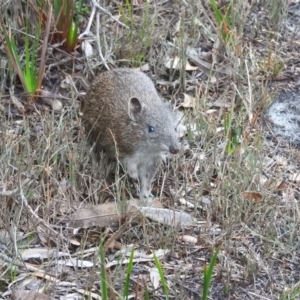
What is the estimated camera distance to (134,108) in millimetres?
5406

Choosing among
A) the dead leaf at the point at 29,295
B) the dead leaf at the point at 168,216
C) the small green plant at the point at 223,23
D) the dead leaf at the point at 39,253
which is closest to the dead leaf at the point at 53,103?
the small green plant at the point at 223,23

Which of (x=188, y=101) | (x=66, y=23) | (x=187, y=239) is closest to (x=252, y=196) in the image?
(x=187, y=239)

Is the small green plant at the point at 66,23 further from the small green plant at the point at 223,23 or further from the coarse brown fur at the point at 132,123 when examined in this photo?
the small green plant at the point at 223,23

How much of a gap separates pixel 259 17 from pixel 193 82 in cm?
106

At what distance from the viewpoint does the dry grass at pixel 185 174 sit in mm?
4566

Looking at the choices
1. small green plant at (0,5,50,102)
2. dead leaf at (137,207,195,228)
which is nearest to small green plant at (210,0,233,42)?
small green plant at (0,5,50,102)

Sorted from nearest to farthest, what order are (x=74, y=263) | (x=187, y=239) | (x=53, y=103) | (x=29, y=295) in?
(x=29, y=295), (x=74, y=263), (x=187, y=239), (x=53, y=103)

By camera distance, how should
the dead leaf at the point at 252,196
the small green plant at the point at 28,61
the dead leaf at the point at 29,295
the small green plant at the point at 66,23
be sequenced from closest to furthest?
the dead leaf at the point at 29,295 → the dead leaf at the point at 252,196 → the small green plant at the point at 28,61 → the small green plant at the point at 66,23

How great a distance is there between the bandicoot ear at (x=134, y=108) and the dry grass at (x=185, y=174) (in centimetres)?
35

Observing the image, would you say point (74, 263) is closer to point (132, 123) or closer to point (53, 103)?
point (132, 123)

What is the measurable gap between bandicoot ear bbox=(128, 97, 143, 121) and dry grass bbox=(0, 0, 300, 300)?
1.13ft

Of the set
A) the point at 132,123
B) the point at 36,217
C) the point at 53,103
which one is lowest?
the point at 53,103

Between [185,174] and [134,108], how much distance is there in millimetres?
520

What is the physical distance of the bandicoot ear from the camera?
538cm
